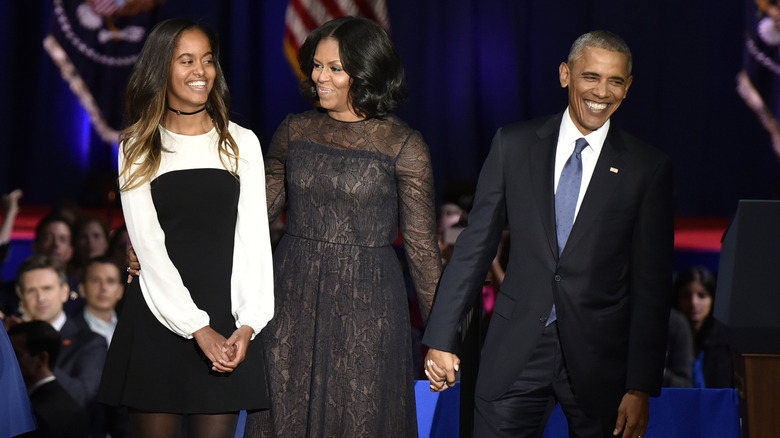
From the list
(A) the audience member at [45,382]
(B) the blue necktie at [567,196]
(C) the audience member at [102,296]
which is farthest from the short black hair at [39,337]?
(B) the blue necktie at [567,196]

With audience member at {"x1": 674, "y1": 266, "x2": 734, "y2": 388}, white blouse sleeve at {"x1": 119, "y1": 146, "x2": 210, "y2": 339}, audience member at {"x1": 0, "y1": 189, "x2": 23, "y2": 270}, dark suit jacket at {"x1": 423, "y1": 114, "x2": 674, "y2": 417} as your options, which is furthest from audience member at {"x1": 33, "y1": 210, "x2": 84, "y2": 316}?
dark suit jacket at {"x1": 423, "y1": 114, "x2": 674, "y2": 417}

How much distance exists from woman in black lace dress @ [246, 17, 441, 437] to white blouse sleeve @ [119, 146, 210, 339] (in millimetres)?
317

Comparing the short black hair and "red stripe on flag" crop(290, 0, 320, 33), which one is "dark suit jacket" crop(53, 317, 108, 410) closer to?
the short black hair

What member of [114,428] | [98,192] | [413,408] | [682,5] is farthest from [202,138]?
[682,5]

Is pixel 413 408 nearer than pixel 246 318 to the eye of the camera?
No

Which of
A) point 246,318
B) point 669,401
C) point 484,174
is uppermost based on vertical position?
point 484,174

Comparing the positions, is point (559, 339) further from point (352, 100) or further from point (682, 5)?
point (682, 5)

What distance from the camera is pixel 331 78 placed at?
2549mm

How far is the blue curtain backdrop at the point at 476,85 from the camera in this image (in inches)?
287

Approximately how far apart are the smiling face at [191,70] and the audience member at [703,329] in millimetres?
3037

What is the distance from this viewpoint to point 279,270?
2.58m

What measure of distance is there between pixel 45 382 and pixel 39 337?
18cm

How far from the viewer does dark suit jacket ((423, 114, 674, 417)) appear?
224 cm

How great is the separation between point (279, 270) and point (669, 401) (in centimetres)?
121
